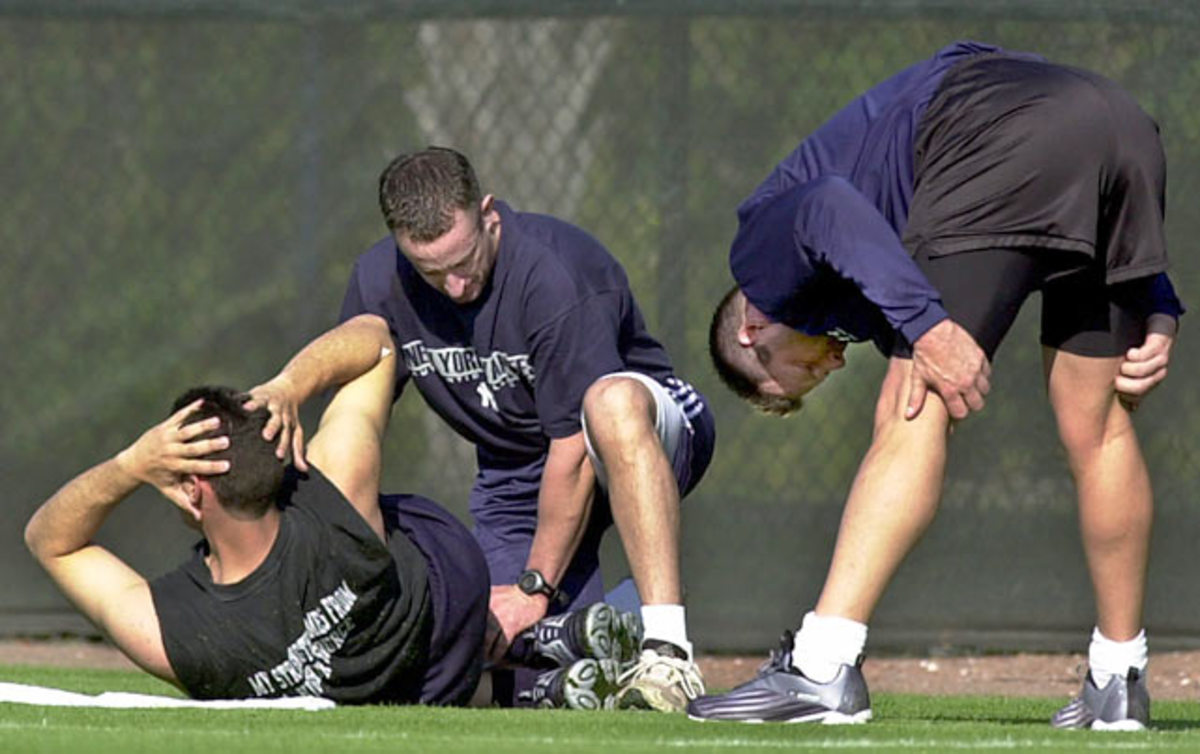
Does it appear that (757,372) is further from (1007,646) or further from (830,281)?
(1007,646)

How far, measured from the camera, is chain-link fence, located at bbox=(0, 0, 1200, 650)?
288 inches

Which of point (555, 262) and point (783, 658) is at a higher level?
point (555, 262)

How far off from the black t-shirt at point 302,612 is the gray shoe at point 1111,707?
4.71 feet

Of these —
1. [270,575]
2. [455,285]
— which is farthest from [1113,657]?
[455,285]

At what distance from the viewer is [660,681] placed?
4941 mm

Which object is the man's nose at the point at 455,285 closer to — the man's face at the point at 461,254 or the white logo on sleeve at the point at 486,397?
the man's face at the point at 461,254

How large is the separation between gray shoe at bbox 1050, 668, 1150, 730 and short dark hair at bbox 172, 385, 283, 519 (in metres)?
1.73

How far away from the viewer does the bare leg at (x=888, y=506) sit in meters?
4.06

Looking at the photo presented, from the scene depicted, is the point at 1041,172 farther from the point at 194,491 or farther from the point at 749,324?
the point at 194,491

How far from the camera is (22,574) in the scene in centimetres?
754

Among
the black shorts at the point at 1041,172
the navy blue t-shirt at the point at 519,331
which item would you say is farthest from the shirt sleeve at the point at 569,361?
the black shorts at the point at 1041,172

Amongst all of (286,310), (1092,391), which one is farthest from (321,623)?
(286,310)

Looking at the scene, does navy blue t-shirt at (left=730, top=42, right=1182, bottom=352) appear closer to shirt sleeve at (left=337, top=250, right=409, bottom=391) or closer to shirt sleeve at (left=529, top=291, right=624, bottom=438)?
shirt sleeve at (left=529, top=291, right=624, bottom=438)

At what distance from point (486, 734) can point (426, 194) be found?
171cm
